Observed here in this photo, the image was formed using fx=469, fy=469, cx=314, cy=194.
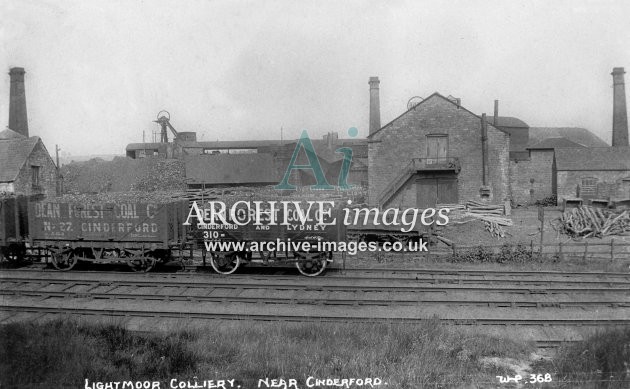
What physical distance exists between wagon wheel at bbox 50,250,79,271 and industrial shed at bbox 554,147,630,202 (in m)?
30.1

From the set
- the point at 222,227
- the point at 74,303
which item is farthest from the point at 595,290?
the point at 74,303

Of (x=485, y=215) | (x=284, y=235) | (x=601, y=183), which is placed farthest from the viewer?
(x=601, y=183)

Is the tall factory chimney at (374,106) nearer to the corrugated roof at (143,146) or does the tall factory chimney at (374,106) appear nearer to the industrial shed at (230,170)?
the industrial shed at (230,170)

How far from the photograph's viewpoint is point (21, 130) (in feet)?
126

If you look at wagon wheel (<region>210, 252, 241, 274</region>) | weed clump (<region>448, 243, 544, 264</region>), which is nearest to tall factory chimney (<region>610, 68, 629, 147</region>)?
weed clump (<region>448, 243, 544, 264</region>)

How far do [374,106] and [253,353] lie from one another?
3566cm

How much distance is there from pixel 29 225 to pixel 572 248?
20463 mm

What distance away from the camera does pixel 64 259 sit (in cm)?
1518

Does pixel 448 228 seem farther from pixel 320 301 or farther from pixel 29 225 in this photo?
pixel 29 225

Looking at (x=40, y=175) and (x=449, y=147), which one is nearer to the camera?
(x=449, y=147)

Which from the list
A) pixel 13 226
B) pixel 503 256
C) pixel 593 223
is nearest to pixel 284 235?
pixel 503 256

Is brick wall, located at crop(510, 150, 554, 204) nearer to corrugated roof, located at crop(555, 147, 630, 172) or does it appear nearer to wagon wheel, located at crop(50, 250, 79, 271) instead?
corrugated roof, located at crop(555, 147, 630, 172)

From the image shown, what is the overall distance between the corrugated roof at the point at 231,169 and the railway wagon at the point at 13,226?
2834 centimetres

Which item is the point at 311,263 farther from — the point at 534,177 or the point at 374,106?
the point at 534,177
